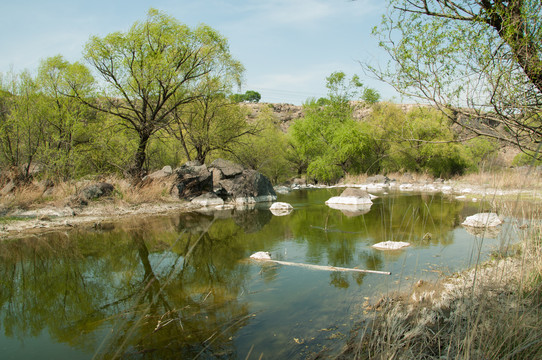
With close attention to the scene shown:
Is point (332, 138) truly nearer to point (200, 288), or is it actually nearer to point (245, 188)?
point (245, 188)

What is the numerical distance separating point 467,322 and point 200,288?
4.54 meters

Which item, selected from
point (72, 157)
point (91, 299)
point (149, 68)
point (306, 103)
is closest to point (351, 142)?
point (306, 103)

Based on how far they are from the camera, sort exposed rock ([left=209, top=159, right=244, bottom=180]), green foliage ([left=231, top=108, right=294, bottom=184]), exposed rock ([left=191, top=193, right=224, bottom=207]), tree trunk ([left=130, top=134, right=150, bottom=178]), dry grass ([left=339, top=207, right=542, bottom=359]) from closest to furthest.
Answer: dry grass ([left=339, top=207, right=542, bottom=359]), tree trunk ([left=130, top=134, right=150, bottom=178]), exposed rock ([left=191, top=193, right=224, bottom=207]), exposed rock ([left=209, top=159, right=244, bottom=180]), green foliage ([left=231, top=108, right=294, bottom=184])

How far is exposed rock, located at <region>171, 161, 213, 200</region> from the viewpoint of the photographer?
A: 19875mm

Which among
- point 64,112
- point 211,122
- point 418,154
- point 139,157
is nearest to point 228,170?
point 211,122

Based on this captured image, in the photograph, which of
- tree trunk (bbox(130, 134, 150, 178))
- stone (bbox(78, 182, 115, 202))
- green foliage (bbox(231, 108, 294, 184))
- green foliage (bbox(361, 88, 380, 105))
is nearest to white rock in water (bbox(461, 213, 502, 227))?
stone (bbox(78, 182, 115, 202))

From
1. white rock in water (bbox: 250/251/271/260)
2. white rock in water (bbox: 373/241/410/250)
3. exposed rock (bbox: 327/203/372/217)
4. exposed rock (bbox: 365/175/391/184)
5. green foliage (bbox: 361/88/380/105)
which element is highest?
green foliage (bbox: 361/88/380/105)

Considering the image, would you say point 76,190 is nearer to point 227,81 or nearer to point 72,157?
point 72,157

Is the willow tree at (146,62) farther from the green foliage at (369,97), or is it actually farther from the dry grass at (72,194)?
the green foliage at (369,97)

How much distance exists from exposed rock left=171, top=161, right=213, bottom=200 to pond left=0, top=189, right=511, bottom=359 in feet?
23.1

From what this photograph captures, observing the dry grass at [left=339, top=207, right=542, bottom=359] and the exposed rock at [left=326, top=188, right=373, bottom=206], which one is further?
the exposed rock at [left=326, top=188, right=373, bottom=206]

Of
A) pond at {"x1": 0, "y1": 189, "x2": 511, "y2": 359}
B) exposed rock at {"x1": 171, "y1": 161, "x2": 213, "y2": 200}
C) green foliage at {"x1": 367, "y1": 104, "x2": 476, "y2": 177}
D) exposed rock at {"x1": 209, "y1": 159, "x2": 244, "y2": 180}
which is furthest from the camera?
green foliage at {"x1": 367, "y1": 104, "x2": 476, "y2": 177}

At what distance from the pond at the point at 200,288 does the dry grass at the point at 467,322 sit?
0.46m

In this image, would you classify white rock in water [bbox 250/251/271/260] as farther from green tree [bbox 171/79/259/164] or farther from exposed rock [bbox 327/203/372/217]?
green tree [bbox 171/79/259/164]
